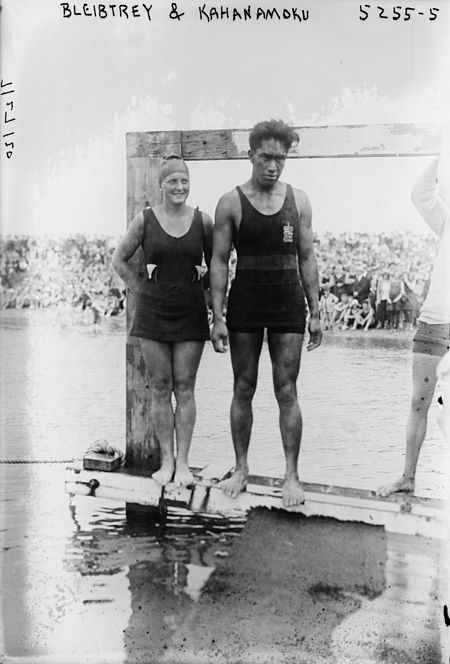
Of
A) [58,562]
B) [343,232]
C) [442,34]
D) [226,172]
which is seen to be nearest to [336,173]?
[343,232]

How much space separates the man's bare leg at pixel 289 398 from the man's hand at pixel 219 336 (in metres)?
0.21

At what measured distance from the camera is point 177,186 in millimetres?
3783

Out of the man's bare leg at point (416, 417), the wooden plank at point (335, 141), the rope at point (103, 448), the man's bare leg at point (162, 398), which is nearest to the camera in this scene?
the wooden plank at point (335, 141)

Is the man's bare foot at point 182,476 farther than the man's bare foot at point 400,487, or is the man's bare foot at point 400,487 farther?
the man's bare foot at point 182,476

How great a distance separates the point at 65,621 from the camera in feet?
12.5

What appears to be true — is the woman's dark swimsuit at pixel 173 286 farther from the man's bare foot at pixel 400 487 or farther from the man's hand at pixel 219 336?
the man's bare foot at pixel 400 487

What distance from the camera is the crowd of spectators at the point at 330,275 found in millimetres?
3736

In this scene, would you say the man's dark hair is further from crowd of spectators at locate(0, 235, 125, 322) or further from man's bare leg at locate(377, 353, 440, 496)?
man's bare leg at locate(377, 353, 440, 496)

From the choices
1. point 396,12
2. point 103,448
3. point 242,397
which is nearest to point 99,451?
point 103,448

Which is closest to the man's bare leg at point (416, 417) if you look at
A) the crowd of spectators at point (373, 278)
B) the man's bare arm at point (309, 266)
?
the crowd of spectators at point (373, 278)

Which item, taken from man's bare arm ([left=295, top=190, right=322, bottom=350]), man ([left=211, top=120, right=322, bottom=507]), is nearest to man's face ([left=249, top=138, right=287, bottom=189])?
man ([left=211, top=120, right=322, bottom=507])

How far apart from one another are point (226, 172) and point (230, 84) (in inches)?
15.5

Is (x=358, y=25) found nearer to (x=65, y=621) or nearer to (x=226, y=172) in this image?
(x=226, y=172)

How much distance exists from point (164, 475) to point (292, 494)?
623 millimetres
